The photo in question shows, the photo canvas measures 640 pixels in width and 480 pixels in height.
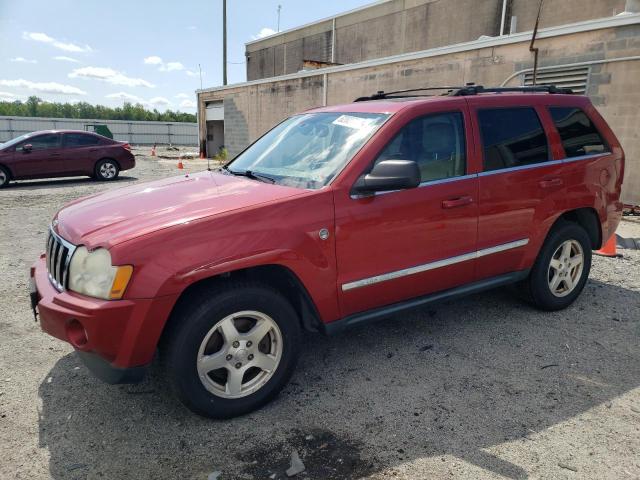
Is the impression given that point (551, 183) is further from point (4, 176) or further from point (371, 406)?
point (4, 176)

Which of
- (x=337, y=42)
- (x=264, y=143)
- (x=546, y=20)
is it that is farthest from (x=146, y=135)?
(x=264, y=143)

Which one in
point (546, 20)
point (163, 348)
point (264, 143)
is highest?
point (546, 20)

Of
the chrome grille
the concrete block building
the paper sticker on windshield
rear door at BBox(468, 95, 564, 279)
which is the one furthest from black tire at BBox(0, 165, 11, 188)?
rear door at BBox(468, 95, 564, 279)

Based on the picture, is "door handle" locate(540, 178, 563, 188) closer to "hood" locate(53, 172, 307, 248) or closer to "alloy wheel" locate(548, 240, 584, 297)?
"alloy wheel" locate(548, 240, 584, 297)

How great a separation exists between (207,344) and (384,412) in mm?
1144

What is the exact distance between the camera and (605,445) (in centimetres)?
255

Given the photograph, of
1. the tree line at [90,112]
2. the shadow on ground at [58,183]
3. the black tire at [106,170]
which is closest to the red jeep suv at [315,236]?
the shadow on ground at [58,183]

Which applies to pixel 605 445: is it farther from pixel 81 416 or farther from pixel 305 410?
pixel 81 416

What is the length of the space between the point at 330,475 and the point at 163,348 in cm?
110

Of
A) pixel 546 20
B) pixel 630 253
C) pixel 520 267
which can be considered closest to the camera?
pixel 520 267

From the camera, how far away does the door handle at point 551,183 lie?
387 centimetres

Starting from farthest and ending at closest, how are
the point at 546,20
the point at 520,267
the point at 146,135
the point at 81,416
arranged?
the point at 146,135 < the point at 546,20 < the point at 520,267 < the point at 81,416

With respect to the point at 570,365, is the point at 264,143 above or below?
above

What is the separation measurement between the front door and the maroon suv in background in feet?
42.0
